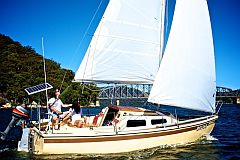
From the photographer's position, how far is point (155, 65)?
17875 millimetres

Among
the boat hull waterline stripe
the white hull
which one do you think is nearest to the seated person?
the white hull

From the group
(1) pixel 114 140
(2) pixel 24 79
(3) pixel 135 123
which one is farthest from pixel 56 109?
(2) pixel 24 79

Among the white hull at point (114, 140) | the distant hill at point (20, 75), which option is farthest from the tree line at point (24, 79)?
the white hull at point (114, 140)

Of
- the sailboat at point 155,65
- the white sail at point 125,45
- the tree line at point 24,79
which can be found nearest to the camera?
the sailboat at point 155,65

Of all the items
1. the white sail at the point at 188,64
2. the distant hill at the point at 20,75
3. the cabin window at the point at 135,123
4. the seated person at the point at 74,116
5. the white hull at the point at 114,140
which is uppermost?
the distant hill at the point at 20,75

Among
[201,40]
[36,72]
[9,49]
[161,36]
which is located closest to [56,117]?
[161,36]

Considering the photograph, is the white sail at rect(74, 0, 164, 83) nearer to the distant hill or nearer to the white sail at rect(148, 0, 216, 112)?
the white sail at rect(148, 0, 216, 112)

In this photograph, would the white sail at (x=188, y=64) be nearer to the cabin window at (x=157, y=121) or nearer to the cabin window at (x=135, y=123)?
the cabin window at (x=157, y=121)

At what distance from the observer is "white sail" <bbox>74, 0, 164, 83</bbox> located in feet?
55.7

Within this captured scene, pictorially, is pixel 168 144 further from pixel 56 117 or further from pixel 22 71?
pixel 22 71

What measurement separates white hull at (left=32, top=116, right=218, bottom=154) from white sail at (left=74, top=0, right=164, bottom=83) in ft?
11.1

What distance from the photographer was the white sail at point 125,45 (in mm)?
16984

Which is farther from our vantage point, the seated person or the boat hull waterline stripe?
the seated person

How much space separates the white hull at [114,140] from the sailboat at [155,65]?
0.06m
